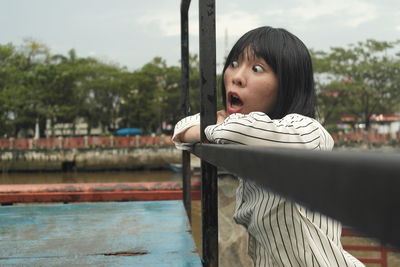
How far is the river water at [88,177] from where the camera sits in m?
18.4

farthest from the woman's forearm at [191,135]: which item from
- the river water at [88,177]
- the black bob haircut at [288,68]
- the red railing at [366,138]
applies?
the red railing at [366,138]

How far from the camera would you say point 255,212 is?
0.80 meters

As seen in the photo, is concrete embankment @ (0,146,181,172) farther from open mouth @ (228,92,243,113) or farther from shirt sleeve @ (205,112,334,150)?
shirt sleeve @ (205,112,334,150)

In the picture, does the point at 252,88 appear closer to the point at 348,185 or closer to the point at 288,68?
the point at 288,68

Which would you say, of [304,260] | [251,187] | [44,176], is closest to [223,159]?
[304,260]

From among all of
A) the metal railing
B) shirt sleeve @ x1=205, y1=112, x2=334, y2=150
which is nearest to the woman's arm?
shirt sleeve @ x1=205, y1=112, x2=334, y2=150

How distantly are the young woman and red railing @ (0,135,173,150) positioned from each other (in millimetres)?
19574

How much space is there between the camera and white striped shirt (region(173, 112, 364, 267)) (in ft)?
2.18

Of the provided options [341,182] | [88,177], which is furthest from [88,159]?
[341,182]

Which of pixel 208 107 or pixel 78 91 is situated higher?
pixel 78 91

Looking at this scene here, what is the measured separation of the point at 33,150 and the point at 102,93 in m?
4.43

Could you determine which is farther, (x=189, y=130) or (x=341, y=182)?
(x=189, y=130)

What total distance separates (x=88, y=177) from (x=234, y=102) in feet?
64.6

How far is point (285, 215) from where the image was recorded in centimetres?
75
